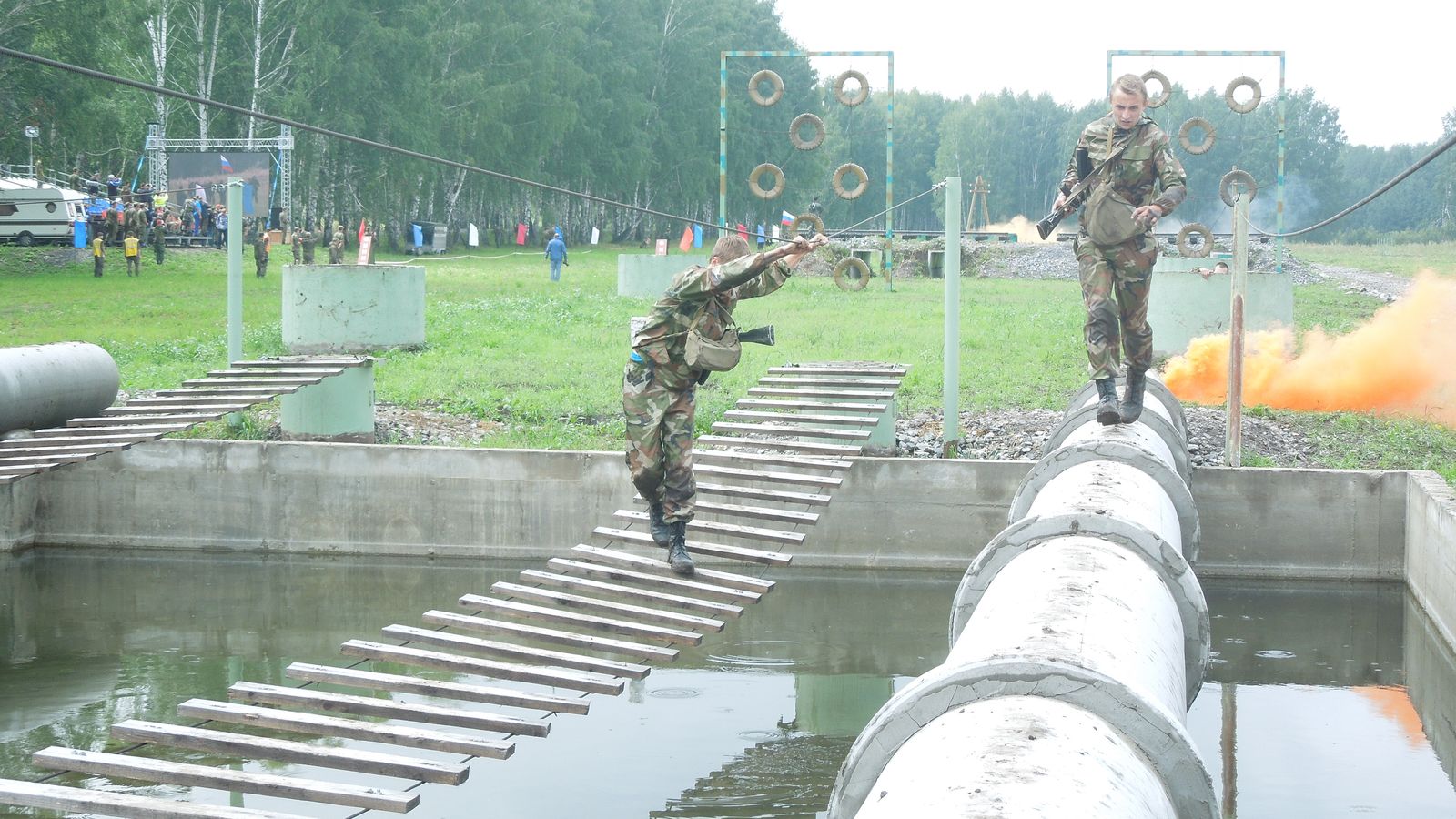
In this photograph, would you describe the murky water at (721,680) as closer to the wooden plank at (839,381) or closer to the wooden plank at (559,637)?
the wooden plank at (559,637)

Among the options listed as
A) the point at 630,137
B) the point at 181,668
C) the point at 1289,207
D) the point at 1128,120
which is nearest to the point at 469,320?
the point at 181,668

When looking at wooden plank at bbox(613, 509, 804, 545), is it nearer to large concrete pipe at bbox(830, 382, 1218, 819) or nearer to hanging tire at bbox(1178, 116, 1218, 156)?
large concrete pipe at bbox(830, 382, 1218, 819)

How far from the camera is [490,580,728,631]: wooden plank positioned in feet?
28.2

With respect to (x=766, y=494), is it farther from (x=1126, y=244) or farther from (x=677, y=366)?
(x=1126, y=244)

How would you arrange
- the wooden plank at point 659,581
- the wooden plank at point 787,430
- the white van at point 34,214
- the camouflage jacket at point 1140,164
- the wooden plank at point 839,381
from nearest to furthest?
the wooden plank at point 659,581
the camouflage jacket at point 1140,164
the wooden plank at point 787,430
the wooden plank at point 839,381
the white van at point 34,214

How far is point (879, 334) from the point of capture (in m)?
21.5

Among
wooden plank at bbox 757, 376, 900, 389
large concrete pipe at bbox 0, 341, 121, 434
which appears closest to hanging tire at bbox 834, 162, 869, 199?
wooden plank at bbox 757, 376, 900, 389

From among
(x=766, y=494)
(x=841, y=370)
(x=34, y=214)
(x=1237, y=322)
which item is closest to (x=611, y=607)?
(x=766, y=494)

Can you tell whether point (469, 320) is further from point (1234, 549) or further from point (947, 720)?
point (947, 720)

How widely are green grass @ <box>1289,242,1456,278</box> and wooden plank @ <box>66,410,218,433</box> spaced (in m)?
36.6

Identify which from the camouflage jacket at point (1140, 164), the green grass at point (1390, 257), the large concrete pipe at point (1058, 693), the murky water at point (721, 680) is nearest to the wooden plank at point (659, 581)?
the murky water at point (721, 680)

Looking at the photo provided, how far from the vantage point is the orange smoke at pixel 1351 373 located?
667 inches

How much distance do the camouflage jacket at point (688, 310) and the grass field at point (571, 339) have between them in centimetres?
638

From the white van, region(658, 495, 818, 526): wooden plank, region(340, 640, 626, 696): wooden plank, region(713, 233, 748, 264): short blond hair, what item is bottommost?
region(340, 640, 626, 696): wooden plank
